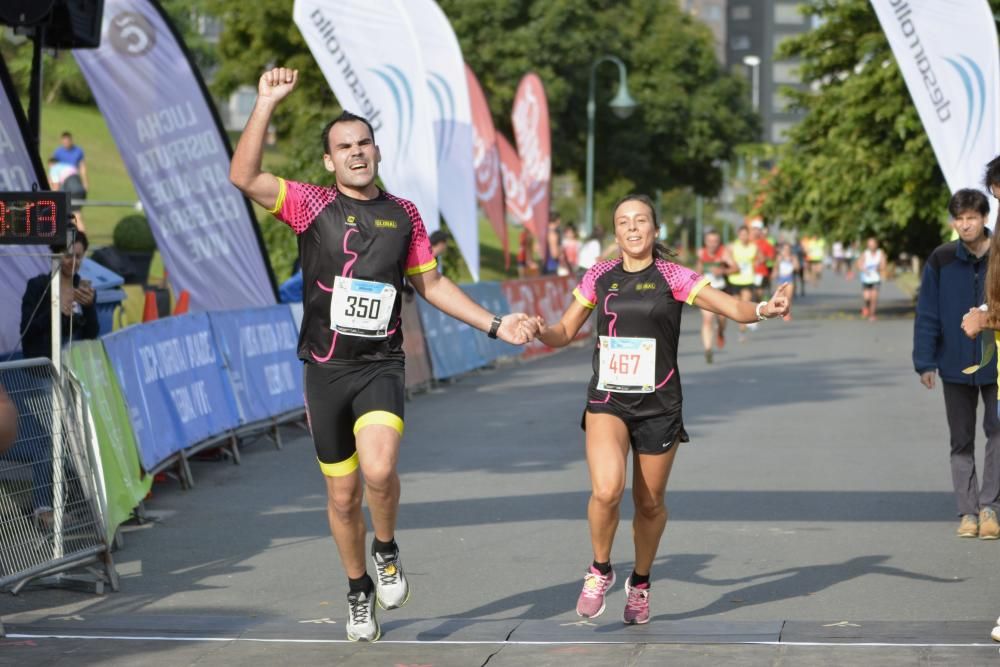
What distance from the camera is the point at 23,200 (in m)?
7.70

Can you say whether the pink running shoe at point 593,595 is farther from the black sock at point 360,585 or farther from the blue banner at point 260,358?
the blue banner at point 260,358

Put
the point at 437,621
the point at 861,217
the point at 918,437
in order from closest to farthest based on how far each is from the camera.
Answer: the point at 437,621
the point at 918,437
the point at 861,217

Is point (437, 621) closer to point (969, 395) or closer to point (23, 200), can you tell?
point (23, 200)

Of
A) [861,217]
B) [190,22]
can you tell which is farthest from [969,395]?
[190,22]

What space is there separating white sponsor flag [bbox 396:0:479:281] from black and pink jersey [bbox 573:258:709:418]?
47.5ft

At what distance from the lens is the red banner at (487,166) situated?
25.5 metres

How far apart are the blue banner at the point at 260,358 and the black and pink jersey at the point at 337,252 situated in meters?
6.02

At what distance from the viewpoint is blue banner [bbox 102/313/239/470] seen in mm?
10180

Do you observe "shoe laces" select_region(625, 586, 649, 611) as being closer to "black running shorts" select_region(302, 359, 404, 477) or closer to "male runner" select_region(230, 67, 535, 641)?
"male runner" select_region(230, 67, 535, 641)

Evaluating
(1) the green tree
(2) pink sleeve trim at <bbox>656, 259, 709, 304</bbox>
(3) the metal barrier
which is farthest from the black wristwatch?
(1) the green tree

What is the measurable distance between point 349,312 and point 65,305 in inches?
148

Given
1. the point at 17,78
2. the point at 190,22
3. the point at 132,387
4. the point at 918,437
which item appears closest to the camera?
the point at 132,387

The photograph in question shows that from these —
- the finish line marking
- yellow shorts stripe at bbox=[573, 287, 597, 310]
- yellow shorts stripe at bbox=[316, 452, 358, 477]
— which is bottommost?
the finish line marking

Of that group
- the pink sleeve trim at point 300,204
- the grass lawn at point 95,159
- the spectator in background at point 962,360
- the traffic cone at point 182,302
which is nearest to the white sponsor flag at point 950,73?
the spectator in background at point 962,360
